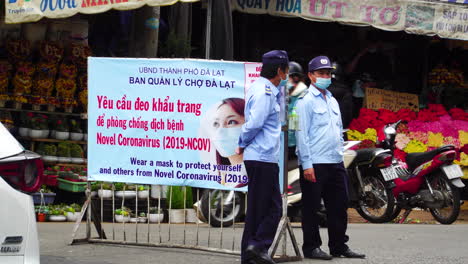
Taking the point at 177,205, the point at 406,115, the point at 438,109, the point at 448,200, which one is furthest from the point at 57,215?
the point at 438,109

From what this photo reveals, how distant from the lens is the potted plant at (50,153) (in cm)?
1298

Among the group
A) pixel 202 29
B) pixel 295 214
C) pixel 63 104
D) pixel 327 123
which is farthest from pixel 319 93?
pixel 202 29

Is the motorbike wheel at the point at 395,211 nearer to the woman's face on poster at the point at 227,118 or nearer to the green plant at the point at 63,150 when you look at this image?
the green plant at the point at 63,150

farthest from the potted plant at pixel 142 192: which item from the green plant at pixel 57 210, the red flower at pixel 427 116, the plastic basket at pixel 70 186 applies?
the red flower at pixel 427 116

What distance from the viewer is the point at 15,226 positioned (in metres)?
4.51

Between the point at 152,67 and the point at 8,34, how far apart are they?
5144 millimetres

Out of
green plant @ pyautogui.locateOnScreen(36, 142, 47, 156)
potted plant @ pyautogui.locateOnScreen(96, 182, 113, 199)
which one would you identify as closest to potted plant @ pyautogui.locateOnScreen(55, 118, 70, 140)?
green plant @ pyautogui.locateOnScreen(36, 142, 47, 156)

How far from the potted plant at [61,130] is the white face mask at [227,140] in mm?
5398

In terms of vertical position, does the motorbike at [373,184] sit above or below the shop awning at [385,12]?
below

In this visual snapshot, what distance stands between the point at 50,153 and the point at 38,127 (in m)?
0.40

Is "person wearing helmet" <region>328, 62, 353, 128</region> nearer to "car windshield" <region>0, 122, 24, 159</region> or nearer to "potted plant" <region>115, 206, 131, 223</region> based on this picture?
"potted plant" <region>115, 206, 131, 223</region>

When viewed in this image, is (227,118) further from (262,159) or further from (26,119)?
(26,119)

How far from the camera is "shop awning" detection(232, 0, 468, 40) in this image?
13.1 meters

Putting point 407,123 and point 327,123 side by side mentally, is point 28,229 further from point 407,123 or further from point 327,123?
point 407,123
